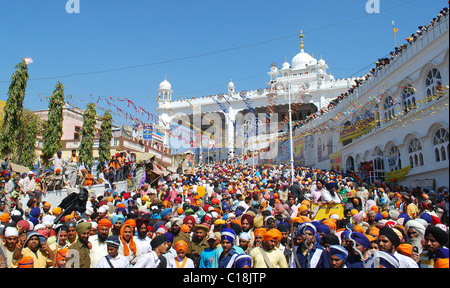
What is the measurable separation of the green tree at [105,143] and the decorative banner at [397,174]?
59.8ft

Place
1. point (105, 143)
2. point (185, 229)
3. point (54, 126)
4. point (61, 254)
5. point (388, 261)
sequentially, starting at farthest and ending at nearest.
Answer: point (105, 143), point (54, 126), point (185, 229), point (61, 254), point (388, 261)

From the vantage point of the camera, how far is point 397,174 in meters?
17.3

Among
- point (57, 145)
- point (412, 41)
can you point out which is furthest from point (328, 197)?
point (57, 145)

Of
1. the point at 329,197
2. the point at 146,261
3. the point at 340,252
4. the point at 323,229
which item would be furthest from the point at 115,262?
the point at 329,197

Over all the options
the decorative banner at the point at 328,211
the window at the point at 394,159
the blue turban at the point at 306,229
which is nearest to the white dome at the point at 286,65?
the window at the point at 394,159

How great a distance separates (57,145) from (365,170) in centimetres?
1901

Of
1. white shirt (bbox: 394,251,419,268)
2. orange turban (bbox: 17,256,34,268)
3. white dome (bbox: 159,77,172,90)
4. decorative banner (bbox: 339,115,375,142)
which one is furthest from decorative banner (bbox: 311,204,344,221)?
white dome (bbox: 159,77,172,90)

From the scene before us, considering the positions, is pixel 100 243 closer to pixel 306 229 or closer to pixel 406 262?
pixel 306 229

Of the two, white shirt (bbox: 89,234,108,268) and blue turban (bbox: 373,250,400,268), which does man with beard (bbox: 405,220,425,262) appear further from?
white shirt (bbox: 89,234,108,268)

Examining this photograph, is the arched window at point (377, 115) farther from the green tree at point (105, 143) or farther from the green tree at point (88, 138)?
the green tree at point (88, 138)

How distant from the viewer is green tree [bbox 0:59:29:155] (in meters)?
19.4

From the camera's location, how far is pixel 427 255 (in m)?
4.32

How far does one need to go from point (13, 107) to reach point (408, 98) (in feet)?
70.0

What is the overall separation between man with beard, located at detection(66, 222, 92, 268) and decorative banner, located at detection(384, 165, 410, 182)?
1592 cm
